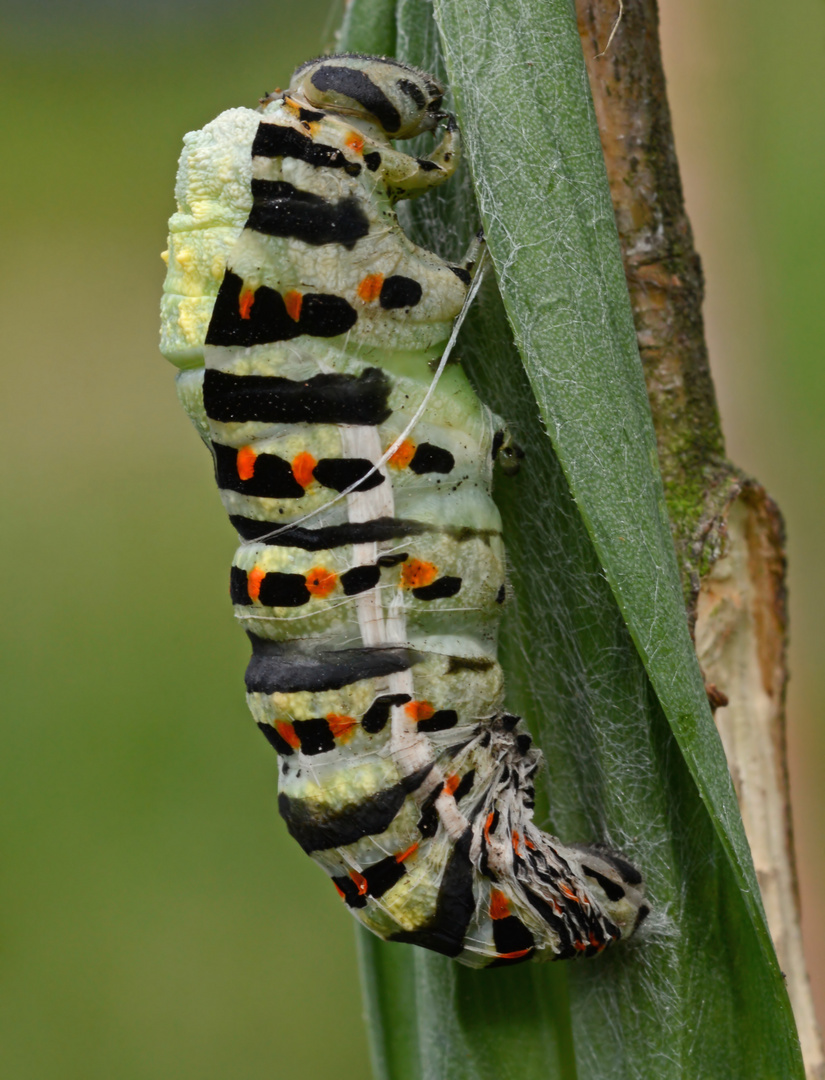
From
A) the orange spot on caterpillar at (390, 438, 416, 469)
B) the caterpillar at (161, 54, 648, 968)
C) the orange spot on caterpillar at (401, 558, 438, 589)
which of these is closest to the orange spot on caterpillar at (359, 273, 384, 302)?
the caterpillar at (161, 54, 648, 968)

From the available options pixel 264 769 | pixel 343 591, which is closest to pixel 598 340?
pixel 343 591

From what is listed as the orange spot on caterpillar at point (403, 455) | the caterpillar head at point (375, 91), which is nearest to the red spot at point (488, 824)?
the orange spot on caterpillar at point (403, 455)

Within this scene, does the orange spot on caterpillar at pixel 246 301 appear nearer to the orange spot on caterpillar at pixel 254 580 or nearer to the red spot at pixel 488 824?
the orange spot on caterpillar at pixel 254 580

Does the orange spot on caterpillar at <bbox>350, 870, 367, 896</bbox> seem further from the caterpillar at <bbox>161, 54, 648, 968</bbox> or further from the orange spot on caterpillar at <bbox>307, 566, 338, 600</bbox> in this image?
the orange spot on caterpillar at <bbox>307, 566, 338, 600</bbox>

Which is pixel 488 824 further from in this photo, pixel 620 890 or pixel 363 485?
pixel 363 485

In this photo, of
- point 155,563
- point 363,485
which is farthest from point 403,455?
point 155,563

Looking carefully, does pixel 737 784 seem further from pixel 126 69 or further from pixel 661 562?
pixel 126 69
